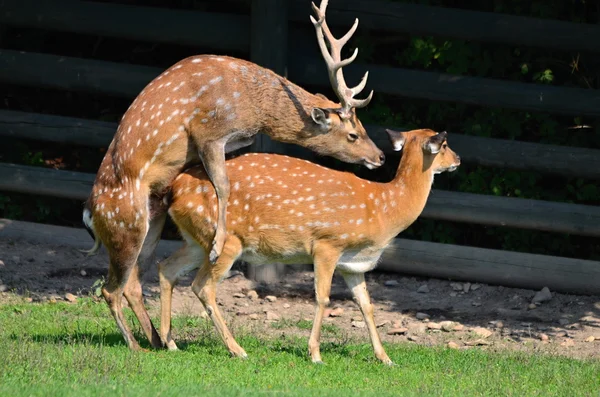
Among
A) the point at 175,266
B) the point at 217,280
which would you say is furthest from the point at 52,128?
the point at 217,280

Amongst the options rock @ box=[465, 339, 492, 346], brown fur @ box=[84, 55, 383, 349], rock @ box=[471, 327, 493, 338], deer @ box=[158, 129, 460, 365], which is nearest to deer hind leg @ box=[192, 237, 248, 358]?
deer @ box=[158, 129, 460, 365]

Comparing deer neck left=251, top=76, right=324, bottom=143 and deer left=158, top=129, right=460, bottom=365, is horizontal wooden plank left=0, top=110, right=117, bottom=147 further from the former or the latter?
deer neck left=251, top=76, right=324, bottom=143

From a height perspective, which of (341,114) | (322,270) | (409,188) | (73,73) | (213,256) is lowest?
(322,270)

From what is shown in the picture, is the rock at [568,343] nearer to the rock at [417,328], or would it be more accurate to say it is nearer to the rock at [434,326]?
the rock at [434,326]

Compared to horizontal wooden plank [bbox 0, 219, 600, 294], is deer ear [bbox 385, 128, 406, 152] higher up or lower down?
higher up

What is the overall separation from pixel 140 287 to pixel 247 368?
4.55 feet

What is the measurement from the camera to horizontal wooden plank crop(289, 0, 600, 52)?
11398 millimetres

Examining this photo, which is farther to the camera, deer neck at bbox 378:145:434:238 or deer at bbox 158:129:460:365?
deer neck at bbox 378:145:434:238

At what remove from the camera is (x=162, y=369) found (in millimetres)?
7891

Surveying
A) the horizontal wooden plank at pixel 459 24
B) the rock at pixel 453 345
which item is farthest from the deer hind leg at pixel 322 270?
the horizontal wooden plank at pixel 459 24

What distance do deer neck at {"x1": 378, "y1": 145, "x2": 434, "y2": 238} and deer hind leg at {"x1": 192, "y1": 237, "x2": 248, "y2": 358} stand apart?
1.23 metres

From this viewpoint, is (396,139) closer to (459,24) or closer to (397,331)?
(397,331)

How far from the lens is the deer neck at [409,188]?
29.9 ft

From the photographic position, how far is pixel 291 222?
880 centimetres
